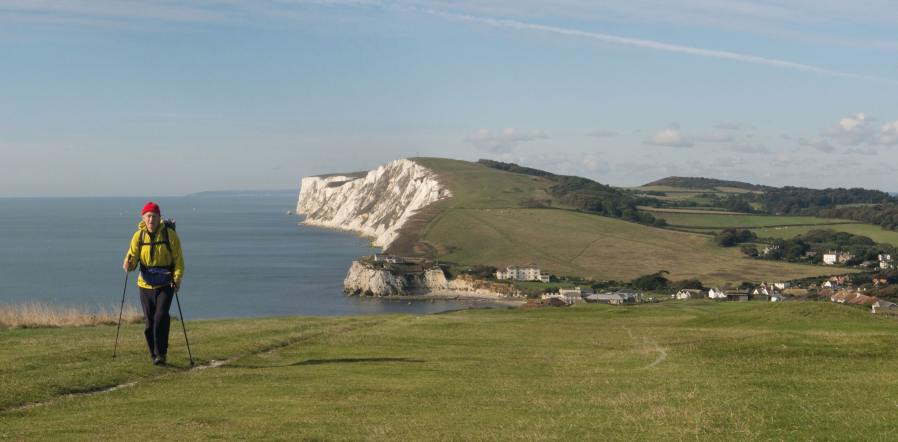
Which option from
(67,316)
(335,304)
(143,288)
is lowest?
(335,304)

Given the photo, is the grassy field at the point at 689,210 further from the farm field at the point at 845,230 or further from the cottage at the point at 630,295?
the cottage at the point at 630,295

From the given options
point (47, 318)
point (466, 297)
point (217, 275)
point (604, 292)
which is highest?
point (47, 318)

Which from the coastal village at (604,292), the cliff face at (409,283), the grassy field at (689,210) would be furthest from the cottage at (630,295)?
the grassy field at (689,210)

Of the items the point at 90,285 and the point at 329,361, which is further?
the point at 90,285

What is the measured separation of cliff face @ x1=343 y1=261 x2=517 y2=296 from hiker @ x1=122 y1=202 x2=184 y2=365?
87076mm

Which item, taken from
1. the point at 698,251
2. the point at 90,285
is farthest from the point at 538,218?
the point at 90,285

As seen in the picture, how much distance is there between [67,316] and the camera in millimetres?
19891

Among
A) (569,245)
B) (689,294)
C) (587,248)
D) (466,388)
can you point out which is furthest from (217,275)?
(466,388)

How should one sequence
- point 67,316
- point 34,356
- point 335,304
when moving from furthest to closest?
point 335,304 → point 67,316 → point 34,356

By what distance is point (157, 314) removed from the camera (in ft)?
35.2

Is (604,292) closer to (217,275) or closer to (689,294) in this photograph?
(689,294)

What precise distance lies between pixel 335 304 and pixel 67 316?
209 ft

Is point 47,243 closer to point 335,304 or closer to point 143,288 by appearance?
point 335,304

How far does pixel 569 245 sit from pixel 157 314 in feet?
394
